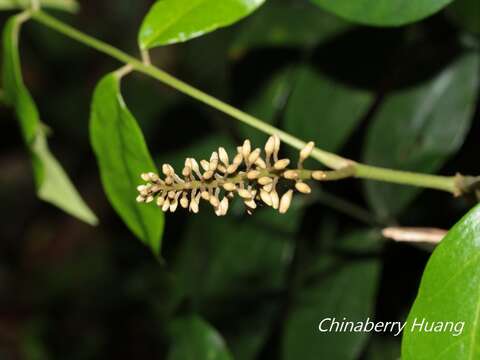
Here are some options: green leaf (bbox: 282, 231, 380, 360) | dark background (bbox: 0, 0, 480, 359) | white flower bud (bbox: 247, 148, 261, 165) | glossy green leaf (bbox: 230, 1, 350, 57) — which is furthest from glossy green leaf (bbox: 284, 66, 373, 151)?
white flower bud (bbox: 247, 148, 261, 165)

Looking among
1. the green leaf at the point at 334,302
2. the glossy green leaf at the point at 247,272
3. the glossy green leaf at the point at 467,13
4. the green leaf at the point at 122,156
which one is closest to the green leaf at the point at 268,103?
the glossy green leaf at the point at 247,272

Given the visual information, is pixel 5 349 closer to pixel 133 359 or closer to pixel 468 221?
pixel 133 359

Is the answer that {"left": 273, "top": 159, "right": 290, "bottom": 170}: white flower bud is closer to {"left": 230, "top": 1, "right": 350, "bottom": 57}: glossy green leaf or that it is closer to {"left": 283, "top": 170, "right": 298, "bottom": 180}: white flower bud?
{"left": 283, "top": 170, "right": 298, "bottom": 180}: white flower bud

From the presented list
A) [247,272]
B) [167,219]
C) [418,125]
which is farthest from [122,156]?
[167,219]

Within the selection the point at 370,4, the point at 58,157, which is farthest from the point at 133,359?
the point at 370,4

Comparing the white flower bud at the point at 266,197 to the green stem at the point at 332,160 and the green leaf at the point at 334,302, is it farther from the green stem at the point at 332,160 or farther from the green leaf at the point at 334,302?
the green leaf at the point at 334,302

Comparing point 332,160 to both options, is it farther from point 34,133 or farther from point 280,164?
point 34,133
